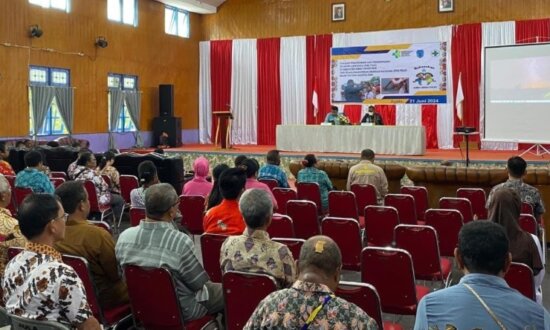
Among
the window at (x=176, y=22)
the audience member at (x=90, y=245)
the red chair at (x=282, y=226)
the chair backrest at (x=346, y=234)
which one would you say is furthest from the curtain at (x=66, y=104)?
the audience member at (x=90, y=245)

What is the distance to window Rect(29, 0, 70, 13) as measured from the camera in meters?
13.6

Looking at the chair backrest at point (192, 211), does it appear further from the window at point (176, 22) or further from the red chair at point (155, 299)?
the window at point (176, 22)

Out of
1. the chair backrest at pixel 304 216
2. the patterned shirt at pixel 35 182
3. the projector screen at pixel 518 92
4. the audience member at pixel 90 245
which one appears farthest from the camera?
the projector screen at pixel 518 92

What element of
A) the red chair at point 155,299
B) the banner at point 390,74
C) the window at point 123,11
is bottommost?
the red chair at point 155,299

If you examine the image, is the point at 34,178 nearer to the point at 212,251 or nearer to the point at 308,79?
the point at 212,251

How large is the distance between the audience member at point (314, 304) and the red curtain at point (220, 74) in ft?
56.1

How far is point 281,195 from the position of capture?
6.26 metres

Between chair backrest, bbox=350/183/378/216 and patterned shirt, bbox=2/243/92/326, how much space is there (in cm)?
446

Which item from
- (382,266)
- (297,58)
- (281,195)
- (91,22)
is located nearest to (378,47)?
(297,58)

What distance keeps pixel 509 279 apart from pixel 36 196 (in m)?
2.41

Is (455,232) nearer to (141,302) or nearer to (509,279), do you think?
(509,279)

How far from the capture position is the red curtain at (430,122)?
16016 millimetres

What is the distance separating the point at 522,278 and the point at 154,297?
194cm

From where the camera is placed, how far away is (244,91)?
18.7 meters
